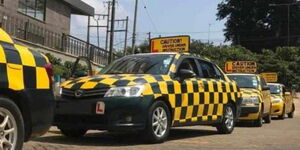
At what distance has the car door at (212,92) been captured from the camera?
35.2 ft

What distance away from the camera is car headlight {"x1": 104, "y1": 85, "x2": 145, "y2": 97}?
8.61 metres

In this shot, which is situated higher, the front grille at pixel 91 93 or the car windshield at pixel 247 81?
the car windshield at pixel 247 81

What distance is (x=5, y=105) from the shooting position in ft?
18.2

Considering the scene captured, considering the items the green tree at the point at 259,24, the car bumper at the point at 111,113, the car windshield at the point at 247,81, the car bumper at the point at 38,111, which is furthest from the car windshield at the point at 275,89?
the green tree at the point at 259,24

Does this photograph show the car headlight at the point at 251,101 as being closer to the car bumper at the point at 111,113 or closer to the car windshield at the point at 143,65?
the car windshield at the point at 143,65

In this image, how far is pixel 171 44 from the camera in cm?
2161

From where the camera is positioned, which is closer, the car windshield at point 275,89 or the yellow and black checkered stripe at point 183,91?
the yellow and black checkered stripe at point 183,91

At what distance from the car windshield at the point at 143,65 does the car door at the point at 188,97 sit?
0.87 feet

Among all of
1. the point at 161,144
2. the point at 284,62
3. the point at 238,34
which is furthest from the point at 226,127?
the point at 238,34

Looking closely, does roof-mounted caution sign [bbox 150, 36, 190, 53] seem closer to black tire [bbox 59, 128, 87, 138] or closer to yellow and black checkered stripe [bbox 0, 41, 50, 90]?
black tire [bbox 59, 128, 87, 138]

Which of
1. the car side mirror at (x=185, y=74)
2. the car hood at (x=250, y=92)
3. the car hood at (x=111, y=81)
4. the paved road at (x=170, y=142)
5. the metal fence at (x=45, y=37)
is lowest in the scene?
the paved road at (x=170, y=142)

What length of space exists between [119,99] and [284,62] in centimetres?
4534

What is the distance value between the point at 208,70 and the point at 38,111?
5.80m

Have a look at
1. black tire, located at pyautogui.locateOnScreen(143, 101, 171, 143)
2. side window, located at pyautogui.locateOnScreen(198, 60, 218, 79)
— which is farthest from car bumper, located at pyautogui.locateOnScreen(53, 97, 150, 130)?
side window, located at pyautogui.locateOnScreen(198, 60, 218, 79)
